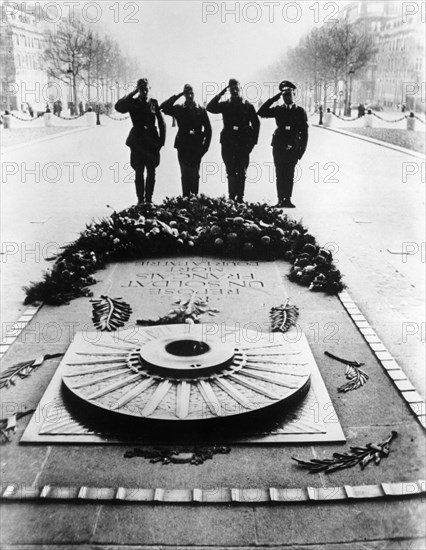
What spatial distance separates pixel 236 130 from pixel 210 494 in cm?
794

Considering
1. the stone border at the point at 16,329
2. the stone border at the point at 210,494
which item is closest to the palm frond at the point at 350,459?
the stone border at the point at 210,494

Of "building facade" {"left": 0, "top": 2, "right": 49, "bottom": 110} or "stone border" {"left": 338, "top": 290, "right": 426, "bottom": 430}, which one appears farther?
"building facade" {"left": 0, "top": 2, "right": 49, "bottom": 110}

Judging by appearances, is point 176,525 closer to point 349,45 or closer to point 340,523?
point 340,523

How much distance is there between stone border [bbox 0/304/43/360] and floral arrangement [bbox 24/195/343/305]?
0.69 m

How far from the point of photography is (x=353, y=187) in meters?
13.3

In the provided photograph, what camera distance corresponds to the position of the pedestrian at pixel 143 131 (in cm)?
970

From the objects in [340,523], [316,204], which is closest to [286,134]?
[316,204]

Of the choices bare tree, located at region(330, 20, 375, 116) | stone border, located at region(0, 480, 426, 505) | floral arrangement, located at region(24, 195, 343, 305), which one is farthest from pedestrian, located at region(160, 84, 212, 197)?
stone border, located at region(0, 480, 426, 505)

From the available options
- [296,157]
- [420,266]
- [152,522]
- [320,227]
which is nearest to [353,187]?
[296,157]

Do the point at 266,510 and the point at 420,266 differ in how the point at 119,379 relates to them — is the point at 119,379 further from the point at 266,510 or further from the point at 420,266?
the point at 420,266

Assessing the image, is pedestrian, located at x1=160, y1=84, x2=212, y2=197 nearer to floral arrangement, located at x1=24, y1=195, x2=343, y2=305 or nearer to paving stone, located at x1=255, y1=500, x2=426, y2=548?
floral arrangement, located at x1=24, y1=195, x2=343, y2=305

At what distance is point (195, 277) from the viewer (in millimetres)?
7066

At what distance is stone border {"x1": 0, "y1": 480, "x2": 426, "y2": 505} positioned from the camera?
316cm

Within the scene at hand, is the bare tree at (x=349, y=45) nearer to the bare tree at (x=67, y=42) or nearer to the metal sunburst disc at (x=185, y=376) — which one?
the bare tree at (x=67, y=42)
